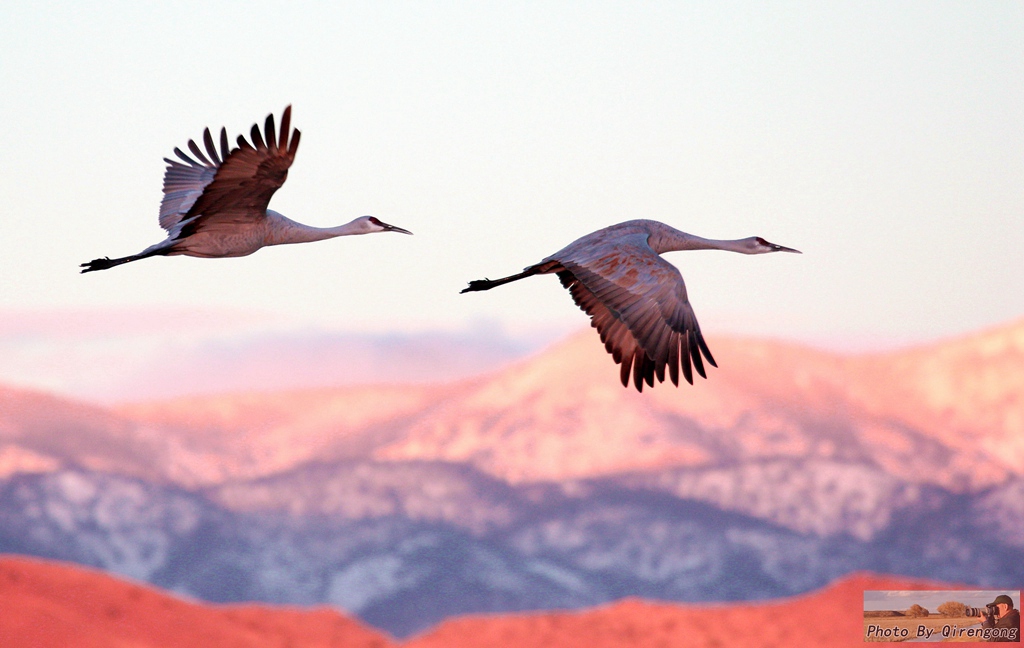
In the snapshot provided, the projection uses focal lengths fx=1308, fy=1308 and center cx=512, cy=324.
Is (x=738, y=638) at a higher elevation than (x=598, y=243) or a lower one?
lower

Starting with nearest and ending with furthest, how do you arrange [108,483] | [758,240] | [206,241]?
[206,241]
[758,240]
[108,483]

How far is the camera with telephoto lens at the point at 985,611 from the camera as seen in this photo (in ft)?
114

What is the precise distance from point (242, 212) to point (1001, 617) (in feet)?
94.1

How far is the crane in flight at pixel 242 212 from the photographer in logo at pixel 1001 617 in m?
24.8

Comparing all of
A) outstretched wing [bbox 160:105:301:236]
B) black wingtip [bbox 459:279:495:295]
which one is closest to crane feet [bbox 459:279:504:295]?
black wingtip [bbox 459:279:495:295]

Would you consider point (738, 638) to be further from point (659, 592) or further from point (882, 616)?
point (659, 592)

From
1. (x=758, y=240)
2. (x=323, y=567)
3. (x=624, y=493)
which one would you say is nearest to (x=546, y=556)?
(x=624, y=493)

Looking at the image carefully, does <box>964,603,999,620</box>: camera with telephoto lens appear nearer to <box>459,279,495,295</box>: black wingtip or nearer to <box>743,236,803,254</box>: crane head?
<box>743,236,803,254</box>: crane head

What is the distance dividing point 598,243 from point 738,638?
32.1 meters

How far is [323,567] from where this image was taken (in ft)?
333

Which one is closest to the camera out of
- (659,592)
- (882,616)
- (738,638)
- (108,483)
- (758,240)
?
(758,240)

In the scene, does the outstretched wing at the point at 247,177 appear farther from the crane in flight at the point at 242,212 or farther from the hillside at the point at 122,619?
the hillside at the point at 122,619

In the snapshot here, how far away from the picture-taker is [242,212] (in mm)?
15570

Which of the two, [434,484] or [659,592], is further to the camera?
[434,484]
